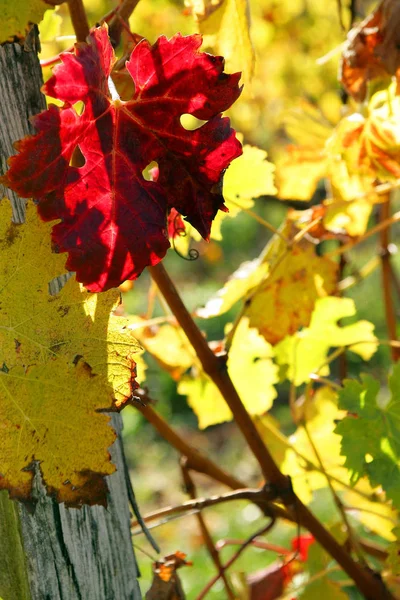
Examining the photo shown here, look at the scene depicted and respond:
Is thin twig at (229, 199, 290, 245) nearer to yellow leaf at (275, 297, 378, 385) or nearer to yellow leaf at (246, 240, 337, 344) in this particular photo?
yellow leaf at (246, 240, 337, 344)

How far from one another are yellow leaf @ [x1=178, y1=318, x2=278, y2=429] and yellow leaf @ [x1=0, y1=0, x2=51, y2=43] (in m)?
0.76

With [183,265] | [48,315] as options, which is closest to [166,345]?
[48,315]

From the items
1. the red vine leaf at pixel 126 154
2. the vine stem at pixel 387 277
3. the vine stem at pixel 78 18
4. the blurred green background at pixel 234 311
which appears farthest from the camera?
the blurred green background at pixel 234 311

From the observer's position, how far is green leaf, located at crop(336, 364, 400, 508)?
96cm

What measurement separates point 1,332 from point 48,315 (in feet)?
0.15

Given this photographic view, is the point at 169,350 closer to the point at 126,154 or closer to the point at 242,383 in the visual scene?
the point at 242,383

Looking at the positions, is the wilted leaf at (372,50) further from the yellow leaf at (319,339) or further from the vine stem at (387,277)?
the vine stem at (387,277)

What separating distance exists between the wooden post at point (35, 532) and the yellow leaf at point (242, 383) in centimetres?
50

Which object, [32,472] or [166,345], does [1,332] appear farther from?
[166,345]

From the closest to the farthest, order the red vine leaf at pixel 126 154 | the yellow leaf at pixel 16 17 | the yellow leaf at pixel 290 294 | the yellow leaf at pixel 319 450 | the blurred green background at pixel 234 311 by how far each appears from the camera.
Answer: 1. the red vine leaf at pixel 126 154
2. the yellow leaf at pixel 16 17
3. the yellow leaf at pixel 290 294
4. the yellow leaf at pixel 319 450
5. the blurred green background at pixel 234 311

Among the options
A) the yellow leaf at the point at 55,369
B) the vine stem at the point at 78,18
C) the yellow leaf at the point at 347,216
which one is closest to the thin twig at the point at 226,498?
the yellow leaf at the point at 55,369

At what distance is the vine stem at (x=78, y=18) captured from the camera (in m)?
0.84

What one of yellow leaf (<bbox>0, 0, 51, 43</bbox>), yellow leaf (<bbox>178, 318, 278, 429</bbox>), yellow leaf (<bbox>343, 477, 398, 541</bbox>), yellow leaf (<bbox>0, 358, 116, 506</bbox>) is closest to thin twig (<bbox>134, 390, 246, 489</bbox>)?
yellow leaf (<bbox>178, 318, 278, 429</bbox>)

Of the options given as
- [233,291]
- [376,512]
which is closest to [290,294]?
[233,291]
